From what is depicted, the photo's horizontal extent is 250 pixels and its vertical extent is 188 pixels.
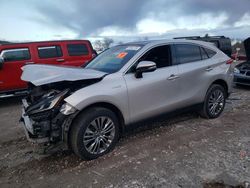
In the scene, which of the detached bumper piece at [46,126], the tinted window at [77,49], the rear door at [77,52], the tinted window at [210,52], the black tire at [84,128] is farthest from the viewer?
the tinted window at [77,49]

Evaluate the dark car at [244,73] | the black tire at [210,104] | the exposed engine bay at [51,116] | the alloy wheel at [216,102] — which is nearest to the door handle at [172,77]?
the black tire at [210,104]

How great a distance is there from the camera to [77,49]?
28.7 ft

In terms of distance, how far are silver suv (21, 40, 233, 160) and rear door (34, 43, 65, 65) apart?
3743mm

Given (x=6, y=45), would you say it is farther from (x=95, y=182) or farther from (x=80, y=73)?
(x=95, y=182)

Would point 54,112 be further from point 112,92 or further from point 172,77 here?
point 172,77

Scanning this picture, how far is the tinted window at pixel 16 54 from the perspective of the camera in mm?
7345

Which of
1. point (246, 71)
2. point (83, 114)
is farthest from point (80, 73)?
point (246, 71)

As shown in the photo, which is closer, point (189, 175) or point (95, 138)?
point (189, 175)

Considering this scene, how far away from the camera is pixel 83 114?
135 inches

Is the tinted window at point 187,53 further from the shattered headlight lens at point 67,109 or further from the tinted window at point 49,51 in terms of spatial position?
the tinted window at point 49,51

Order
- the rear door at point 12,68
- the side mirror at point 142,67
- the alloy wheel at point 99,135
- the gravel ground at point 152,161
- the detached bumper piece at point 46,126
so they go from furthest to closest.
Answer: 1. the rear door at point 12,68
2. the side mirror at point 142,67
3. the alloy wheel at point 99,135
4. the detached bumper piece at point 46,126
5. the gravel ground at point 152,161

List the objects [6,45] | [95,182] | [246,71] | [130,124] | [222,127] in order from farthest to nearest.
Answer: [246,71] → [6,45] → [222,127] → [130,124] → [95,182]

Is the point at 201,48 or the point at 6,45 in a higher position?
the point at 6,45

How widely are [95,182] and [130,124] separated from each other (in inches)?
44.8
